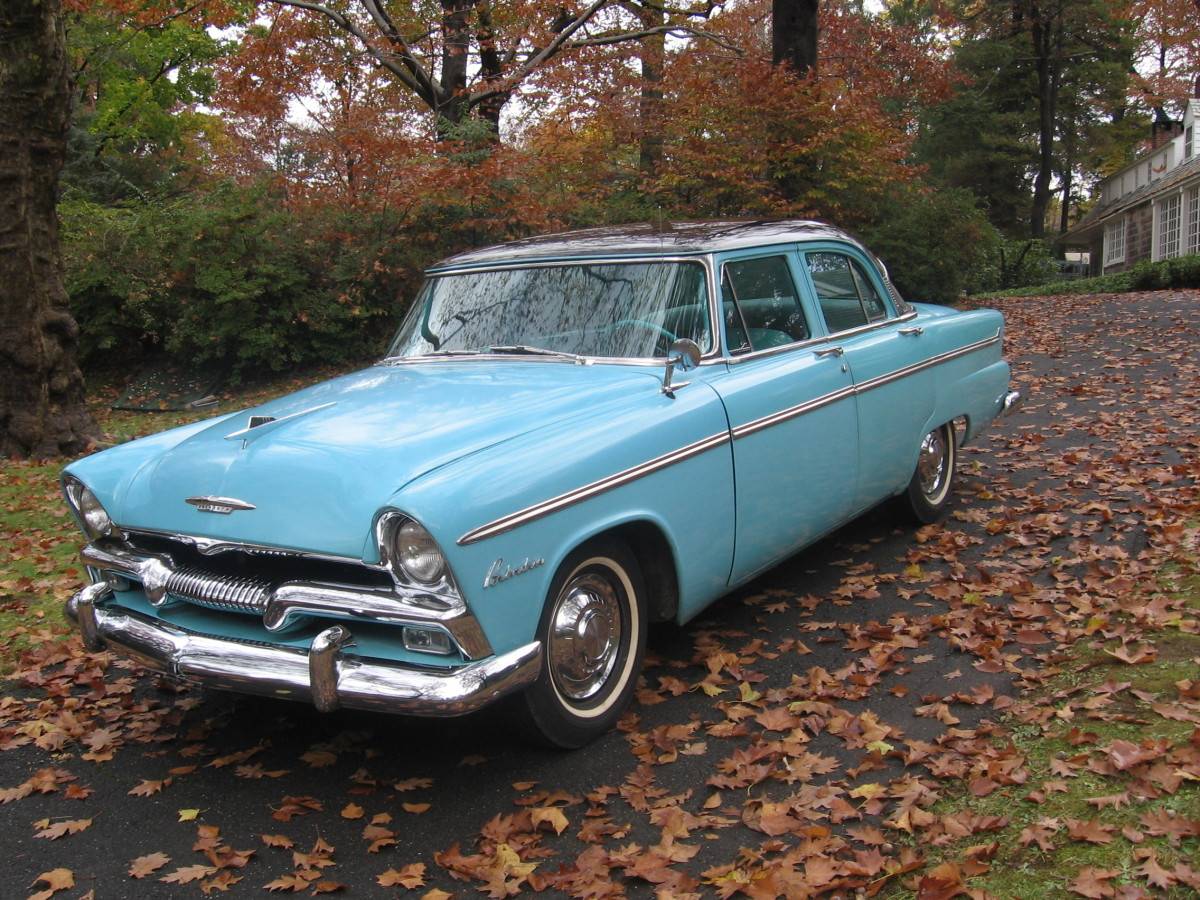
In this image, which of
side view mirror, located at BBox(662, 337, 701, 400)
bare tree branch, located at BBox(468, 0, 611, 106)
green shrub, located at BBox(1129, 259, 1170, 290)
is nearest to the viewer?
side view mirror, located at BBox(662, 337, 701, 400)

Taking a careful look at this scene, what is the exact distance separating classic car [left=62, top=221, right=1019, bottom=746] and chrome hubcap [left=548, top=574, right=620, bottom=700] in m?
0.01

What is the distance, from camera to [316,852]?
328 centimetres

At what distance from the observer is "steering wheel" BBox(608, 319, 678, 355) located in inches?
179

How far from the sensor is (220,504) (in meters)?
3.54

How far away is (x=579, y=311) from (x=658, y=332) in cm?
40

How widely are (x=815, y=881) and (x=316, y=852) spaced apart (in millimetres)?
1529

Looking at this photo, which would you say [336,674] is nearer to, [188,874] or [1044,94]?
[188,874]

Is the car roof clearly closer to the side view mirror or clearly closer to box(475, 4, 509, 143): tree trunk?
the side view mirror

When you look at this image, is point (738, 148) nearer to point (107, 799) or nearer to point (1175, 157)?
point (107, 799)

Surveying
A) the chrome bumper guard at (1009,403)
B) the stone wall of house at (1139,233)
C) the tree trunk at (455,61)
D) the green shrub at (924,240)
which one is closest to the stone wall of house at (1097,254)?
the stone wall of house at (1139,233)

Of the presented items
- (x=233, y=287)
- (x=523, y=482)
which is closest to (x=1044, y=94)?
(x=233, y=287)

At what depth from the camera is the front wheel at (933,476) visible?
6.18 meters

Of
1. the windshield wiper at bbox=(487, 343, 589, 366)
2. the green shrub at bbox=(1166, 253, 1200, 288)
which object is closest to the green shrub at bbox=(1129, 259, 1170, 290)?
the green shrub at bbox=(1166, 253, 1200, 288)

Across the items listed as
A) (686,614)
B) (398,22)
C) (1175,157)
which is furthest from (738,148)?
(1175,157)
